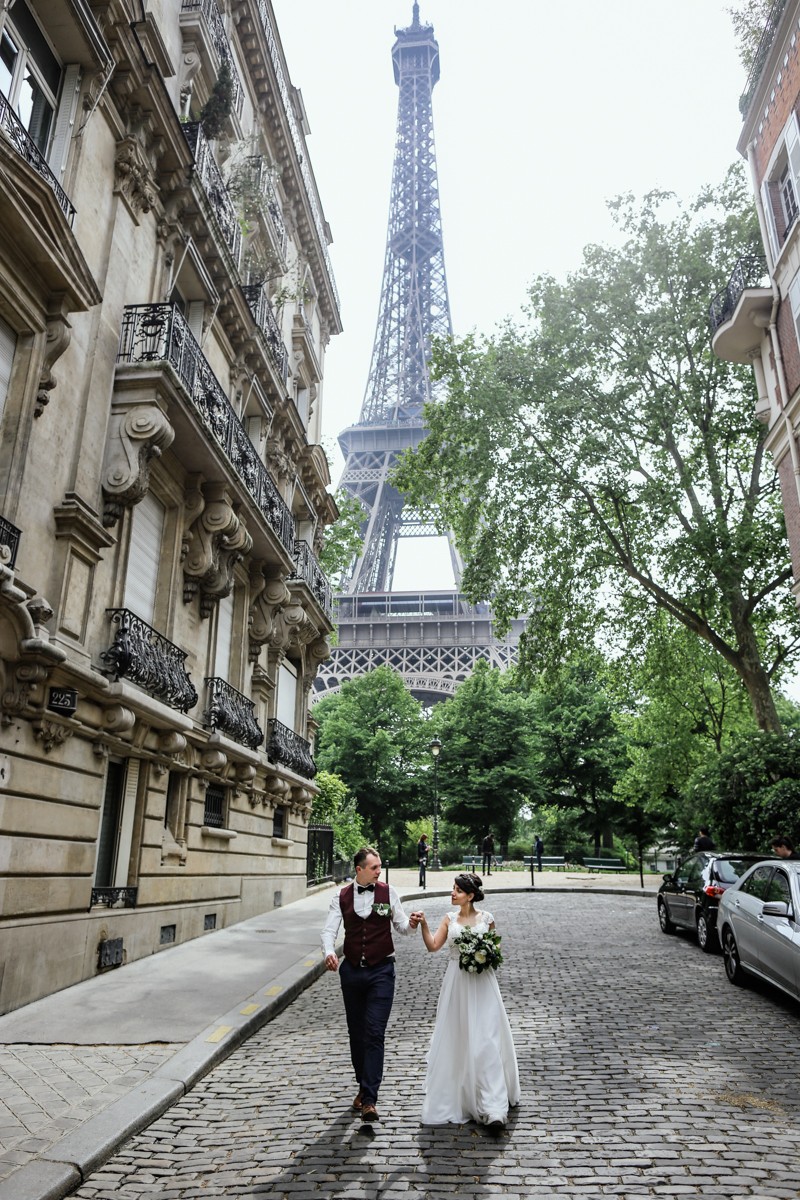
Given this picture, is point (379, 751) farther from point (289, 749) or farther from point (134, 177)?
point (134, 177)

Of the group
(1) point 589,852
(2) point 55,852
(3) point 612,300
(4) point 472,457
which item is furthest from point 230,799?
(1) point 589,852

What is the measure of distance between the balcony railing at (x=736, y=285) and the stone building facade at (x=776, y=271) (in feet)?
0.09

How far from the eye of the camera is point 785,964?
9.10 m

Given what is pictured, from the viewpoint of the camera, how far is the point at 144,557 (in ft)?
42.1

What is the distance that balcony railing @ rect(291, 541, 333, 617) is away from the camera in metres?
21.1

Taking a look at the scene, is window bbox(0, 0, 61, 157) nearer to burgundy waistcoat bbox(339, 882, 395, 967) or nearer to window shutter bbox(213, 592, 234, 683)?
window shutter bbox(213, 592, 234, 683)

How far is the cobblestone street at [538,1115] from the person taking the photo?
188 inches

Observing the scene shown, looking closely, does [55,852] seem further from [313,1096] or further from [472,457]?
[472,457]

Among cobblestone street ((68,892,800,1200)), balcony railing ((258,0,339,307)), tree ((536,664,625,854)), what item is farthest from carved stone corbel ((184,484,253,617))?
tree ((536,664,625,854))

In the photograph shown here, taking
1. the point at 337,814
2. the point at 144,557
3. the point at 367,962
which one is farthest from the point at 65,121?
the point at 337,814

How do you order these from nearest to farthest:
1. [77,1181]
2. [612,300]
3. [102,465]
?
[77,1181] < [102,465] < [612,300]

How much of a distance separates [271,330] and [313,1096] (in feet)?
53.5

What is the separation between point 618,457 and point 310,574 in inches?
374

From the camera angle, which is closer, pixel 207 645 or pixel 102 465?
pixel 102 465
